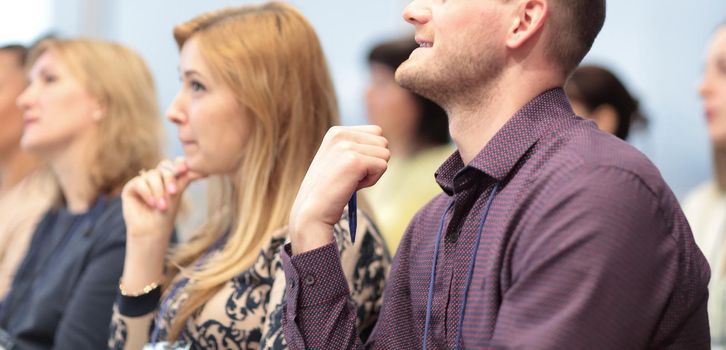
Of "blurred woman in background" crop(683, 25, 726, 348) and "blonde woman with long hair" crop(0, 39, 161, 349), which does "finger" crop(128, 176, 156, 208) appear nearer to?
"blonde woman with long hair" crop(0, 39, 161, 349)

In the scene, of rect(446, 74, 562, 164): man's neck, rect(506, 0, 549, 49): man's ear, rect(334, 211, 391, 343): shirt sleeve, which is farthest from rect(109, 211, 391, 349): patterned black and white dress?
rect(506, 0, 549, 49): man's ear

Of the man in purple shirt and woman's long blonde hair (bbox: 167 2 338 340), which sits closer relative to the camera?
the man in purple shirt

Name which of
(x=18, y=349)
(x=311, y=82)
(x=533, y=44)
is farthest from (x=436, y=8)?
(x=18, y=349)

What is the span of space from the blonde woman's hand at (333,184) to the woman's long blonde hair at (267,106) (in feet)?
1.29

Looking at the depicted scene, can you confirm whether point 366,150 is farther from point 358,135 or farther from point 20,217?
point 20,217

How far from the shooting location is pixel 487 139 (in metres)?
1.31

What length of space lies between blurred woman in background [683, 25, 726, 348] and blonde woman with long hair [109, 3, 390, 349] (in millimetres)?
1097

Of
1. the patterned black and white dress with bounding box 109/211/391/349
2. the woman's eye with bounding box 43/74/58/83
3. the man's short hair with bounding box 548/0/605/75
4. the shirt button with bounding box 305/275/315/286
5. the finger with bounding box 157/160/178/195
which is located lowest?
the patterned black and white dress with bounding box 109/211/391/349

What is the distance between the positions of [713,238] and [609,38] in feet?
4.29

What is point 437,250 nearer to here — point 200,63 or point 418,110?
point 200,63

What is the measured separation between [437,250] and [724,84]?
145 centimetres

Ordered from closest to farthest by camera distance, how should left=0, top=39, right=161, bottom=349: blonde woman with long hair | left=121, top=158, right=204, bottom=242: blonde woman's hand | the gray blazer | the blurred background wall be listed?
left=121, top=158, right=204, bottom=242: blonde woman's hand
the gray blazer
left=0, top=39, right=161, bottom=349: blonde woman with long hair
the blurred background wall

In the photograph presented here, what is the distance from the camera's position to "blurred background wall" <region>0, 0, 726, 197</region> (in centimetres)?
358

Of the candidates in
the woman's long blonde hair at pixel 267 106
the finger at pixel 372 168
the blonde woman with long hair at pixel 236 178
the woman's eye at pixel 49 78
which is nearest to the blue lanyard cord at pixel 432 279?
the finger at pixel 372 168
